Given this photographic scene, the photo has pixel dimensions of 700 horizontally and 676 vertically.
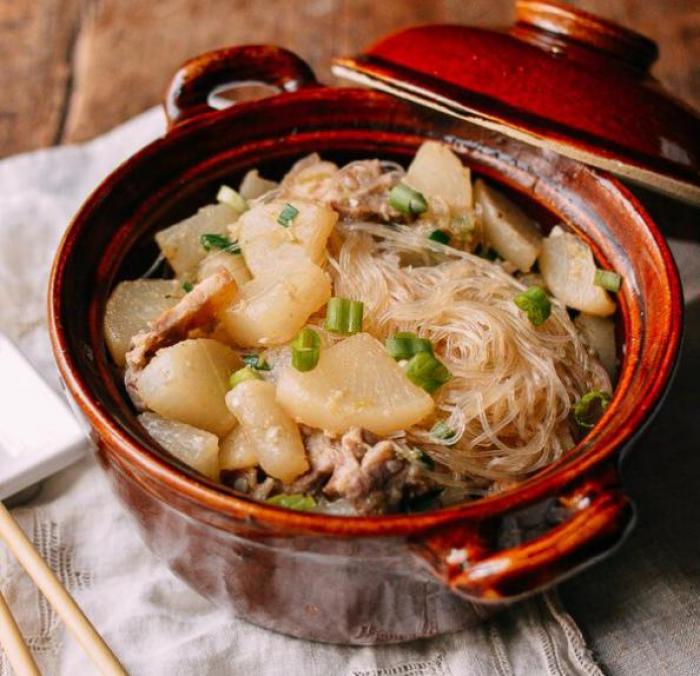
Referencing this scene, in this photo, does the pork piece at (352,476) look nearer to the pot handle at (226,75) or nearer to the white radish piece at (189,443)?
the white radish piece at (189,443)

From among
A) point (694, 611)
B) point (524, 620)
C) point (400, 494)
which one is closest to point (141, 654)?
point (400, 494)

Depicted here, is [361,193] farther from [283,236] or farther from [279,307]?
[279,307]

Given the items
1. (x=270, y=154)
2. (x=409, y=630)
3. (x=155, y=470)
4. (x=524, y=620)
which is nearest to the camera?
(x=155, y=470)

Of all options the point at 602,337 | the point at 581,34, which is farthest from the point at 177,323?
the point at 581,34

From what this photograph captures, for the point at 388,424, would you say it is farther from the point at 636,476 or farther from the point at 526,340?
the point at 636,476

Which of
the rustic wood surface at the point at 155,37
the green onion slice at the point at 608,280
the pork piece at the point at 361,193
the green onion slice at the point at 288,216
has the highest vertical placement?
the green onion slice at the point at 608,280

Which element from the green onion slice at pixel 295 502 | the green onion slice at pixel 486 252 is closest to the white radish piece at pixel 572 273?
the green onion slice at pixel 486 252

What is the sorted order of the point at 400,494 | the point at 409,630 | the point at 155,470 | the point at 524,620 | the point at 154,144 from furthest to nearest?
the point at 154,144 < the point at 524,620 < the point at 409,630 < the point at 400,494 < the point at 155,470

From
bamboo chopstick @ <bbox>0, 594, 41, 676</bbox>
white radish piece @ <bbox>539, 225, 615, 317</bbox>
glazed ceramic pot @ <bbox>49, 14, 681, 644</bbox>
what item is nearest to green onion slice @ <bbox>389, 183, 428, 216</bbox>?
glazed ceramic pot @ <bbox>49, 14, 681, 644</bbox>
